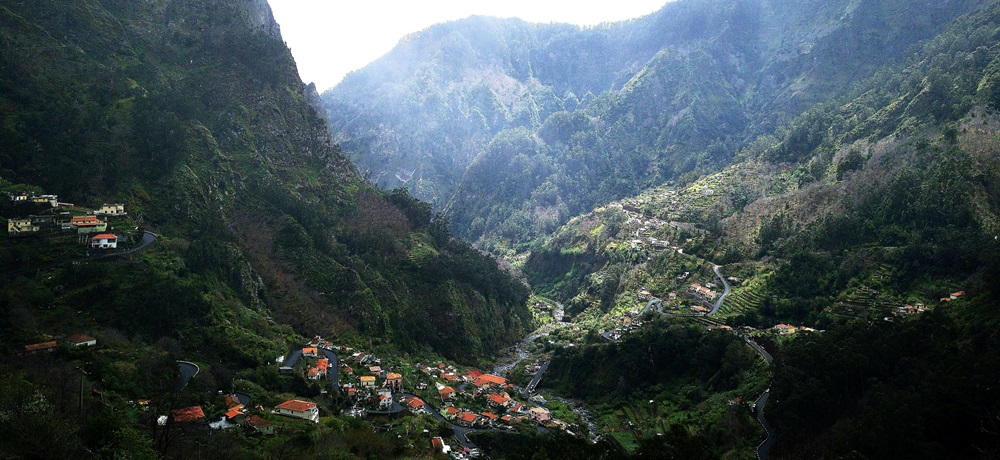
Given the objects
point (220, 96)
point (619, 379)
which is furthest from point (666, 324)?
point (220, 96)

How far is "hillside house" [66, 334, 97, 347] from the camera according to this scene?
A: 49.2 m

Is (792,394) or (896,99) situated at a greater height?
(896,99)

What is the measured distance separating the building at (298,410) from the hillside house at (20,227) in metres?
32.4

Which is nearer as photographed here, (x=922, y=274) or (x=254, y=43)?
(x=922, y=274)

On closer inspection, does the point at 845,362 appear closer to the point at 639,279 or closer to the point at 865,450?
the point at 865,450

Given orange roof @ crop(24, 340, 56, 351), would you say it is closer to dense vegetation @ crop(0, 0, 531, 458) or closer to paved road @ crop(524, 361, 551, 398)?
dense vegetation @ crop(0, 0, 531, 458)

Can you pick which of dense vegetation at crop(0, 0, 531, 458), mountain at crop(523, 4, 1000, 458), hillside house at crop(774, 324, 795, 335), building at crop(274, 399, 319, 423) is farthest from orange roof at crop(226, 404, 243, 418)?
hillside house at crop(774, 324, 795, 335)

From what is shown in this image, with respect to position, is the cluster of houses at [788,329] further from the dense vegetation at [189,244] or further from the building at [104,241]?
the building at [104,241]

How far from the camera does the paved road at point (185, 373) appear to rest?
164 ft

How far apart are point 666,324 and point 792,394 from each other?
101ft

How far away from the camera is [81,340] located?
50.0 metres

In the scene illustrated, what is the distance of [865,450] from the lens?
43000 mm

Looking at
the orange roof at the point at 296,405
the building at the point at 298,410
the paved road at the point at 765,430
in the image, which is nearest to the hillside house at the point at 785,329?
the paved road at the point at 765,430

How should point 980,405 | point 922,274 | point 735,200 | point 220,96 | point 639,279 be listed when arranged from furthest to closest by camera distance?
point 735,200 → point 639,279 → point 220,96 → point 922,274 → point 980,405
